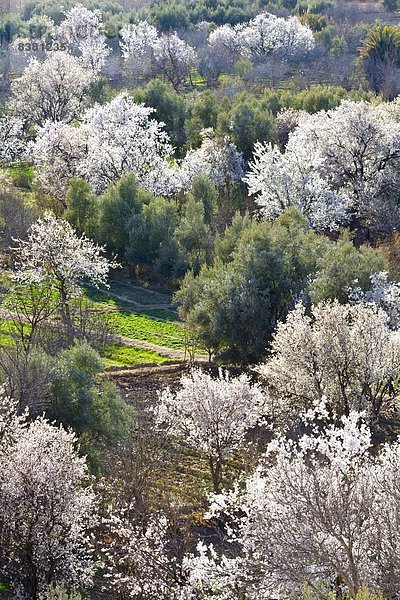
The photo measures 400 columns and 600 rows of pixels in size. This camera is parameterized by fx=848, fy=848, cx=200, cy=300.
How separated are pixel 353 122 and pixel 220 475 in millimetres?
37581

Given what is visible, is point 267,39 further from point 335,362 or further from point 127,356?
point 335,362

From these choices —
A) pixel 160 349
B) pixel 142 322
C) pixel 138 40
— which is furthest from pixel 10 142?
pixel 160 349

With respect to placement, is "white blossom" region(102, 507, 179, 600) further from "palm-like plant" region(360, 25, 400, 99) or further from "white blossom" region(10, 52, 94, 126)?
"palm-like plant" region(360, 25, 400, 99)

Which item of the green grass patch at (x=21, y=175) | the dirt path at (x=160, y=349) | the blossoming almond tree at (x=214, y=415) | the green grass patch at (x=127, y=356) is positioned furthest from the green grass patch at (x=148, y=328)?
the green grass patch at (x=21, y=175)

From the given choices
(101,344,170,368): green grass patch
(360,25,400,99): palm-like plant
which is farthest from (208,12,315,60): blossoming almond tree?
(101,344,170,368): green grass patch

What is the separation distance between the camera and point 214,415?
100ft

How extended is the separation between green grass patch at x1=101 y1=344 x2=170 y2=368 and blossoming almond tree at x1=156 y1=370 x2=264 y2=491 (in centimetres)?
1065

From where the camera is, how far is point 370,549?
19.1 metres

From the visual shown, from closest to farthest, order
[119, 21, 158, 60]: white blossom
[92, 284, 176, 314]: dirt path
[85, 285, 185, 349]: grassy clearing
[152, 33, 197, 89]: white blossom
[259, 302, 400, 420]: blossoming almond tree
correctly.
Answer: [259, 302, 400, 420]: blossoming almond tree < [85, 285, 185, 349]: grassy clearing < [92, 284, 176, 314]: dirt path < [152, 33, 197, 89]: white blossom < [119, 21, 158, 60]: white blossom

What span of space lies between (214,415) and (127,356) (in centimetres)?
1351

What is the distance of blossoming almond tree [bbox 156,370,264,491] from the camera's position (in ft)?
100

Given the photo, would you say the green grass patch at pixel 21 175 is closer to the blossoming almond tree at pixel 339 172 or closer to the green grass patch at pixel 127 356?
the blossoming almond tree at pixel 339 172

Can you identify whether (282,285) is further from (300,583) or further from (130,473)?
(300,583)

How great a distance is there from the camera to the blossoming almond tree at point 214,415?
100ft
